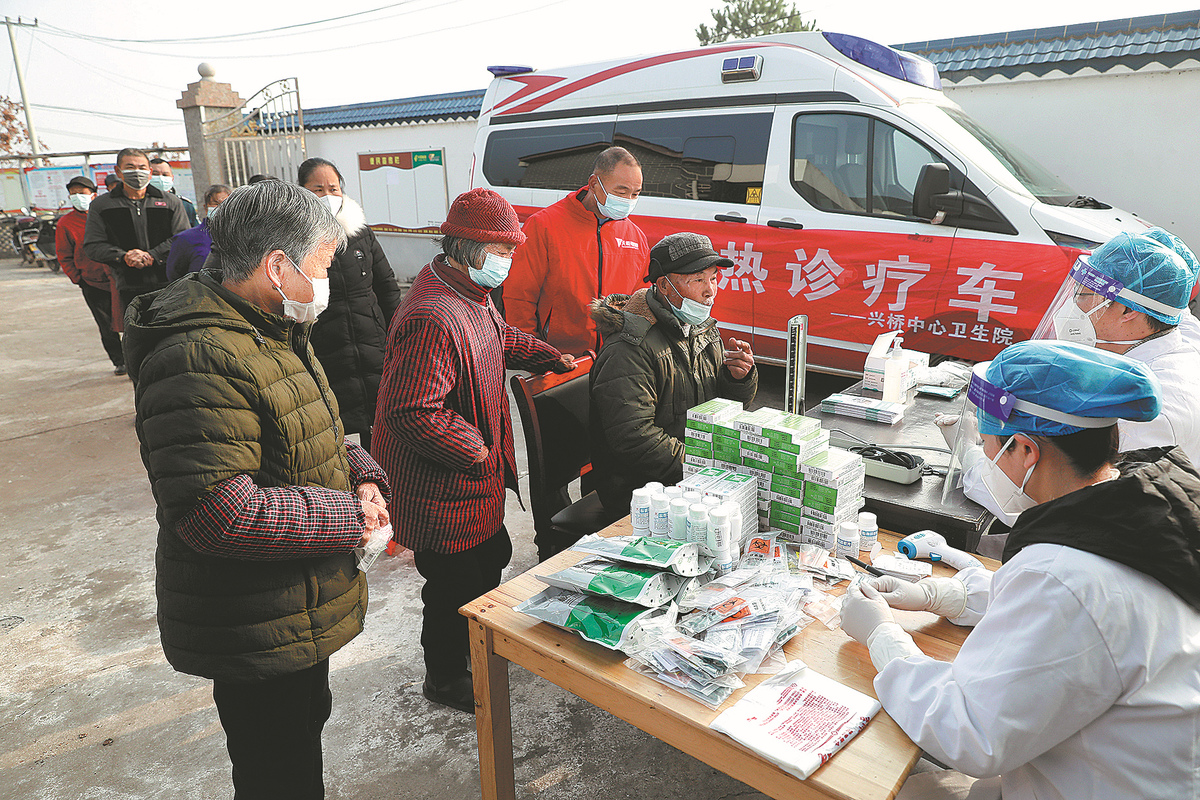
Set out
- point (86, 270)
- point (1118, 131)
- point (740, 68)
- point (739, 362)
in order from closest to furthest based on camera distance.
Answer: point (739, 362)
point (740, 68)
point (1118, 131)
point (86, 270)

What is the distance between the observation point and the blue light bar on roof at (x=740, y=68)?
17.4 ft

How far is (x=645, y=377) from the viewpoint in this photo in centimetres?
262

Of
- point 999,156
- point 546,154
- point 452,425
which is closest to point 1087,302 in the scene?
point 452,425

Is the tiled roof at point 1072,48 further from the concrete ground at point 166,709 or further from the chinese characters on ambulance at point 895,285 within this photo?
the concrete ground at point 166,709

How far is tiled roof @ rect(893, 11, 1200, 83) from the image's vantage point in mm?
6289

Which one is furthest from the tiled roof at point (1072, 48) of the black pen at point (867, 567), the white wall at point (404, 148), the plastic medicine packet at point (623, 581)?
the plastic medicine packet at point (623, 581)

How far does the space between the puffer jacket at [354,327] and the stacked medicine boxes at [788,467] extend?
2.27m

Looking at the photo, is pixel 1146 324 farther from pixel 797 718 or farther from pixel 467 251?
pixel 467 251

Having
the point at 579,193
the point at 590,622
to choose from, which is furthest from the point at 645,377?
the point at 579,193

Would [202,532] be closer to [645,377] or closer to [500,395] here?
[500,395]

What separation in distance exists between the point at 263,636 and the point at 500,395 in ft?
3.96

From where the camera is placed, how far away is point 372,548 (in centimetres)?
177

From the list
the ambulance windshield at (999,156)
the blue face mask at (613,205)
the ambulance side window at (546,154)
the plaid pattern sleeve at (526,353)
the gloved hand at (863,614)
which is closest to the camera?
the gloved hand at (863,614)

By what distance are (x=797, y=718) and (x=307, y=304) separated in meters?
1.42
